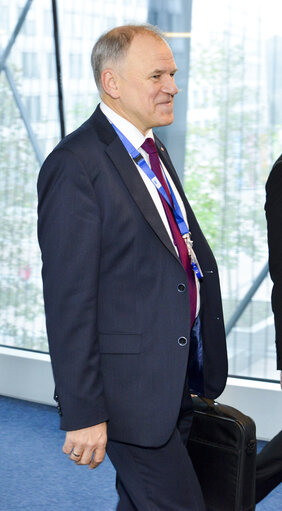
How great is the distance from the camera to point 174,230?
2254 millimetres

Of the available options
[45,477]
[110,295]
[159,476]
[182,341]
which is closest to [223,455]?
[159,476]

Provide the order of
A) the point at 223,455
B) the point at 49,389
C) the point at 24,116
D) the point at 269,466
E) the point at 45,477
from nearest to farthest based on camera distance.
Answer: the point at 223,455
the point at 269,466
the point at 45,477
the point at 49,389
the point at 24,116

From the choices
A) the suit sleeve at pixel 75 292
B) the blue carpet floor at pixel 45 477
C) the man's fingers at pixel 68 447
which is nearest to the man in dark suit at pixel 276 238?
the suit sleeve at pixel 75 292

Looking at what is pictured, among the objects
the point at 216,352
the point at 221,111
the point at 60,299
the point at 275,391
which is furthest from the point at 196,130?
the point at 60,299

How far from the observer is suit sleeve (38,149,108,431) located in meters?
2.05

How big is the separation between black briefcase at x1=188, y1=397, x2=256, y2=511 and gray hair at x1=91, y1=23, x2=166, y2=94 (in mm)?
1044

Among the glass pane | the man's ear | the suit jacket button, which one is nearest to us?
the suit jacket button

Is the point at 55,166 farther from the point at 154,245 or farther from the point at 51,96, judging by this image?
the point at 51,96

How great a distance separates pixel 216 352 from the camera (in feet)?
7.96

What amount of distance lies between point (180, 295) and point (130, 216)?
256 millimetres

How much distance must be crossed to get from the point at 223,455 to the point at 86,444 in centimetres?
54

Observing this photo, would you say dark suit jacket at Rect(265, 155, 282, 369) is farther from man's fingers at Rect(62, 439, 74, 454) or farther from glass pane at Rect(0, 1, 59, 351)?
glass pane at Rect(0, 1, 59, 351)

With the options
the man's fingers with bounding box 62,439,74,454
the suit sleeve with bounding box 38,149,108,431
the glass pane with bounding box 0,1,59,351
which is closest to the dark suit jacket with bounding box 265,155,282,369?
the suit sleeve with bounding box 38,149,108,431

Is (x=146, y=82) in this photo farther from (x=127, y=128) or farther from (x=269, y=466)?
(x=269, y=466)
